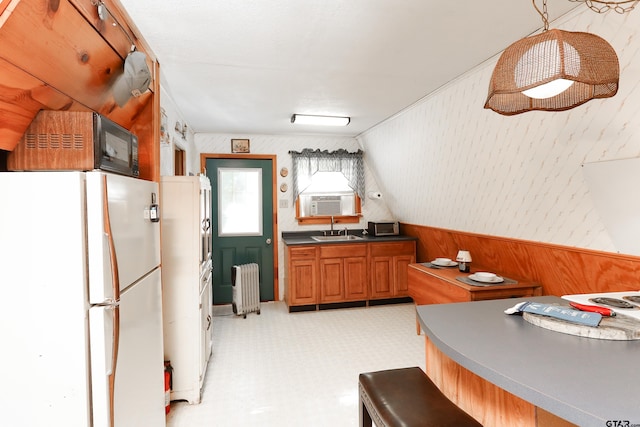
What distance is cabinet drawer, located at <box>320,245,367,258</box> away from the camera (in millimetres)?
4238

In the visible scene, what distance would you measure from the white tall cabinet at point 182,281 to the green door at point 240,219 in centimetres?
219

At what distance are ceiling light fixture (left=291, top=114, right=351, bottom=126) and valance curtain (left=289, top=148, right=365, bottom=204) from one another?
2.77 feet

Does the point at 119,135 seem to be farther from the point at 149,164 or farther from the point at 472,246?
the point at 472,246

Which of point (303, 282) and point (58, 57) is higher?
point (58, 57)

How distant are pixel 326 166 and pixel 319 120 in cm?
113

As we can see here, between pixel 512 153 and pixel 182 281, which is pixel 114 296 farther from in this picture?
pixel 512 153

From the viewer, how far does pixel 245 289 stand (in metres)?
4.15

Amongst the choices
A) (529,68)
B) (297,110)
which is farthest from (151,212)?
(297,110)

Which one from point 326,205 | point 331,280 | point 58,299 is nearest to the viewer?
point 58,299

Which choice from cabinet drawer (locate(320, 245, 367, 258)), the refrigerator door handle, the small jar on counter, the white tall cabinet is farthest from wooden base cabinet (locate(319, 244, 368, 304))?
the refrigerator door handle

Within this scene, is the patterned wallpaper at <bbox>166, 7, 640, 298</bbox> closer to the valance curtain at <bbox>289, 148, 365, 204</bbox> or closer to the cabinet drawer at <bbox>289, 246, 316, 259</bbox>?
the valance curtain at <bbox>289, 148, 365, 204</bbox>

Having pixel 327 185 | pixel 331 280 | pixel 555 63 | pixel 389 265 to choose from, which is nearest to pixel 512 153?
pixel 555 63

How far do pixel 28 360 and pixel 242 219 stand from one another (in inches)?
141

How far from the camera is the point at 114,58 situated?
163 cm
